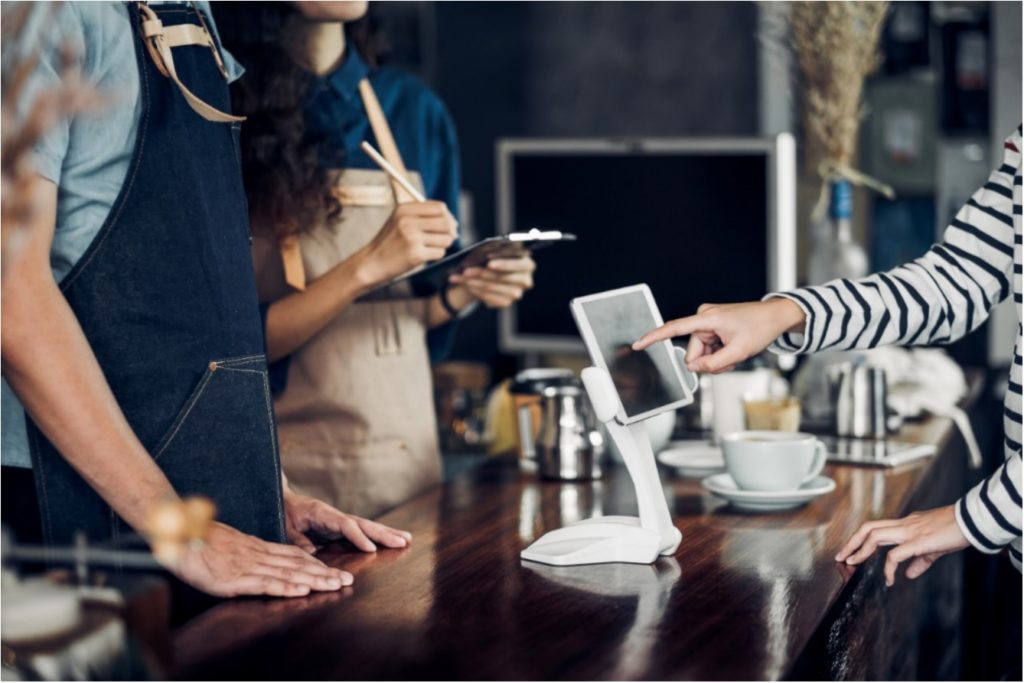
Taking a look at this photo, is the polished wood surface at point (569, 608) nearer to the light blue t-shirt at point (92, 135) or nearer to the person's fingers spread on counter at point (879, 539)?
the person's fingers spread on counter at point (879, 539)

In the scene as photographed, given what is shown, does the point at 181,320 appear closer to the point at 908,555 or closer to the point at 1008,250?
the point at 908,555

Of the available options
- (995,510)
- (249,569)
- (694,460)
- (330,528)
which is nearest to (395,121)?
(694,460)

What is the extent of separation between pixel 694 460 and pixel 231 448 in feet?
2.87

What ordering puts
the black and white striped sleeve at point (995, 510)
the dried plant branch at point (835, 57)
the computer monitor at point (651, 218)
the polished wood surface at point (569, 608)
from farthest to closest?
the dried plant branch at point (835, 57)
the computer monitor at point (651, 218)
the black and white striped sleeve at point (995, 510)
the polished wood surface at point (569, 608)

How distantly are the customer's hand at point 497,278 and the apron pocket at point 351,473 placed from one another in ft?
0.97

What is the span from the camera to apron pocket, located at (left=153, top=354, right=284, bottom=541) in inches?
58.9

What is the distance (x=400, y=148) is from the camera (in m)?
2.38

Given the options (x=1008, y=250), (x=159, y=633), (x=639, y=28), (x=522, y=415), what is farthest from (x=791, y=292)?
(x=639, y=28)

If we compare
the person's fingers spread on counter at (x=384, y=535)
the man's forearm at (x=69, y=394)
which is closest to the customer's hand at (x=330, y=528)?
the person's fingers spread on counter at (x=384, y=535)

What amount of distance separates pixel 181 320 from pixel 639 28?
9.92ft

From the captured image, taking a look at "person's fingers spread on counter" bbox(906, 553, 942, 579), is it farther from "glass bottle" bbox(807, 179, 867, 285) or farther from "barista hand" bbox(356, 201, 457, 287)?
"glass bottle" bbox(807, 179, 867, 285)

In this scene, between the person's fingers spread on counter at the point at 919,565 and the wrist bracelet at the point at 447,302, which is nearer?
the person's fingers spread on counter at the point at 919,565

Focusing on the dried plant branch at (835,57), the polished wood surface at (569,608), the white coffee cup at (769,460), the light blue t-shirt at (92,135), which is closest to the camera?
the polished wood surface at (569,608)

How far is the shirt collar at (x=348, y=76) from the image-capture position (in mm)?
2230
